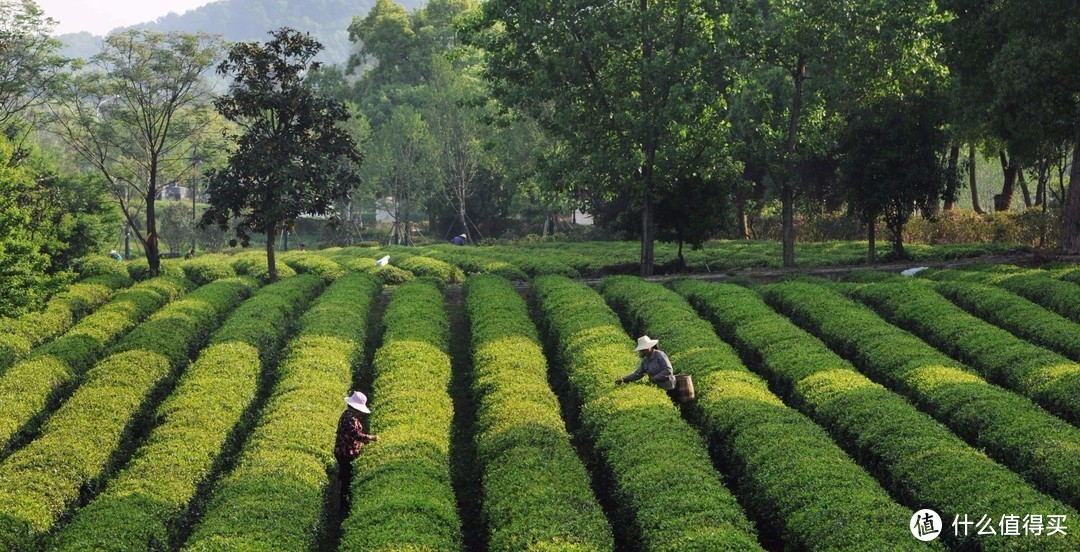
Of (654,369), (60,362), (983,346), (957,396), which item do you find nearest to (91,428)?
(60,362)

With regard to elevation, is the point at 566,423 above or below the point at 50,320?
below

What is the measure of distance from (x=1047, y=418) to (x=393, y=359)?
44.4ft

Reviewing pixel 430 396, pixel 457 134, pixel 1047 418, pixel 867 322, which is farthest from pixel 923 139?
pixel 457 134

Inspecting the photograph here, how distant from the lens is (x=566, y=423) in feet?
69.0

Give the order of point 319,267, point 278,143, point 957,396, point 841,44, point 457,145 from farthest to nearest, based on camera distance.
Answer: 1. point 457,145
2. point 319,267
3. point 278,143
4. point 841,44
5. point 957,396

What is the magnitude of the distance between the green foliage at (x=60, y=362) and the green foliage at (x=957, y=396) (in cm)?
1781

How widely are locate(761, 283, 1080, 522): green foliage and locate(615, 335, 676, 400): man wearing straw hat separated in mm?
4759

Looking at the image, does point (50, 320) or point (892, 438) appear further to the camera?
point (50, 320)

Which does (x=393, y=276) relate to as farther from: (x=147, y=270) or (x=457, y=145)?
(x=457, y=145)

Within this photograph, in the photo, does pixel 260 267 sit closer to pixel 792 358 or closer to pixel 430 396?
pixel 430 396

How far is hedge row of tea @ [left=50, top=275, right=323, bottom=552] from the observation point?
14.5 meters

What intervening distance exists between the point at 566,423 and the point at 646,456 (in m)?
5.35

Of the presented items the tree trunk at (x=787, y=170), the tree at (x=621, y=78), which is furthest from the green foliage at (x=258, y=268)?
the tree trunk at (x=787, y=170)

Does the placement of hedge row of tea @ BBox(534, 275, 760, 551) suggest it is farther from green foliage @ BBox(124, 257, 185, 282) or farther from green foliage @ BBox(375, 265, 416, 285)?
green foliage @ BBox(124, 257, 185, 282)
